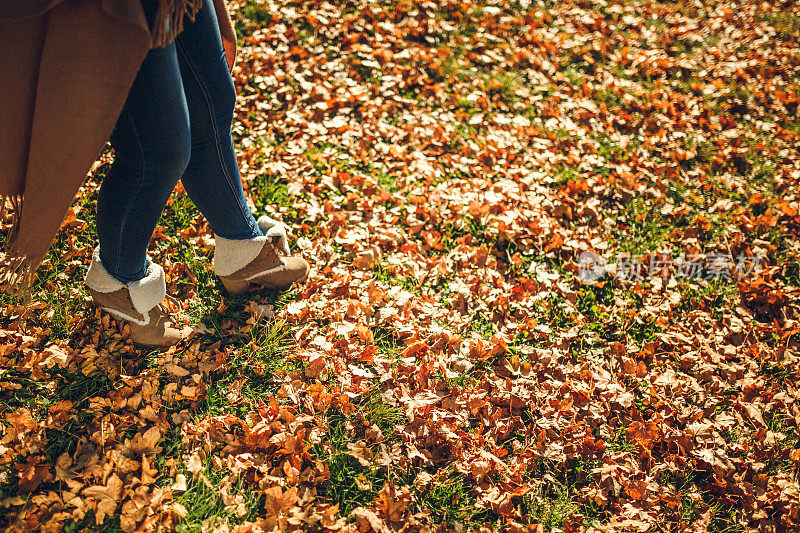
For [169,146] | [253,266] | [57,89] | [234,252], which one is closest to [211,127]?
[169,146]

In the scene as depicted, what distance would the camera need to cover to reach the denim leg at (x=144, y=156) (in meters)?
1.41

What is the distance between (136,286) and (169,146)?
792 millimetres

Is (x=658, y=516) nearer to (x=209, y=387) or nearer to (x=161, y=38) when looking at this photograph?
(x=209, y=387)

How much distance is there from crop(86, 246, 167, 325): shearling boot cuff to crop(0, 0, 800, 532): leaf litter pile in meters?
0.27

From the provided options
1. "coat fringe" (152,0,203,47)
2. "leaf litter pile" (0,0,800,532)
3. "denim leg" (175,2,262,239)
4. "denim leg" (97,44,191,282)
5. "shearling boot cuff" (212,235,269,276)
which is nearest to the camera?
"coat fringe" (152,0,203,47)

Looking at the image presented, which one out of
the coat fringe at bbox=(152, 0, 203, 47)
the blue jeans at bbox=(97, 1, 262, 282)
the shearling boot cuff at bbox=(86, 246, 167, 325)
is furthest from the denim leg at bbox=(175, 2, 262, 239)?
the shearling boot cuff at bbox=(86, 246, 167, 325)

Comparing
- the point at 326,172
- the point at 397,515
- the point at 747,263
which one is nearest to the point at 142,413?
the point at 397,515

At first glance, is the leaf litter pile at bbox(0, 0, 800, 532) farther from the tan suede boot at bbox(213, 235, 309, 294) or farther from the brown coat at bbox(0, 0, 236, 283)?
the brown coat at bbox(0, 0, 236, 283)

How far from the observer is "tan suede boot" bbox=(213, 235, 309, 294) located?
2.26m

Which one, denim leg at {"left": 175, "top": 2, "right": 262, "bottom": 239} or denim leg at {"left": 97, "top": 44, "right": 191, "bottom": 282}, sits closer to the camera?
denim leg at {"left": 97, "top": 44, "right": 191, "bottom": 282}

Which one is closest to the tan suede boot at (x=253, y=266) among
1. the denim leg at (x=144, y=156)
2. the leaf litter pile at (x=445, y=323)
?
the leaf litter pile at (x=445, y=323)

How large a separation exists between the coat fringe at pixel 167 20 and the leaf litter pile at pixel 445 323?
141 cm

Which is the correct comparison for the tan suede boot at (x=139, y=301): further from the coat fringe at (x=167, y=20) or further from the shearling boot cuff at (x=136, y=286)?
the coat fringe at (x=167, y=20)

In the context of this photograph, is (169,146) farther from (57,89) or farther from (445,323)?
(445,323)
